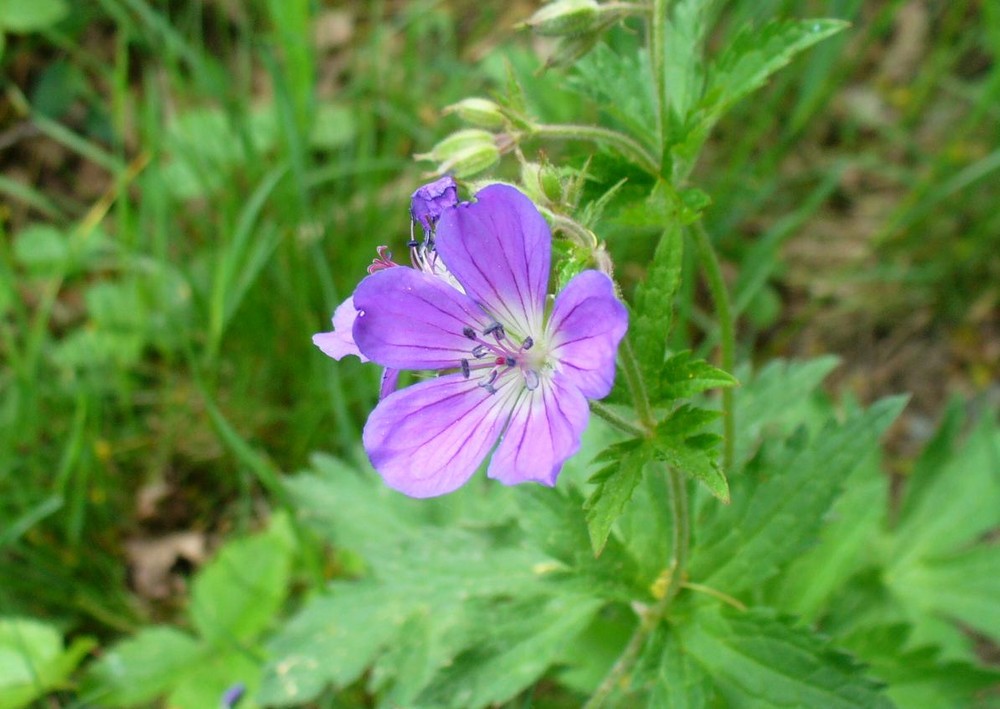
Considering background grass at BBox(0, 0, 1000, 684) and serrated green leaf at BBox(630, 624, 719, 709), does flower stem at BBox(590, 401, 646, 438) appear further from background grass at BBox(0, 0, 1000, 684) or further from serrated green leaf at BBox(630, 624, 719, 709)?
background grass at BBox(0, 0, 1000, 684)

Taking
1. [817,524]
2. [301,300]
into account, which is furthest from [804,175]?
[817,524]

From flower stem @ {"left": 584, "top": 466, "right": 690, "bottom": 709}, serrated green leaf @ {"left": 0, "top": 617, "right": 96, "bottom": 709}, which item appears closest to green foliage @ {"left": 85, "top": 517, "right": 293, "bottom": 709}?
serrated green leaf @ {"left": 0, "top": 617, "right": 96, "bottom": 709}

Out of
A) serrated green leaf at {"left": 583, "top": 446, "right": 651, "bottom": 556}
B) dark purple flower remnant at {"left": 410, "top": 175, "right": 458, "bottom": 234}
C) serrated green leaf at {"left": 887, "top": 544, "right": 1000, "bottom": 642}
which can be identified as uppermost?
dark purple flower remnant at {"left": 410, "top": 175, "right": 458, "bottom": 234}

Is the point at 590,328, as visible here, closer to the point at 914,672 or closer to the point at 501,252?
the point at 501,252

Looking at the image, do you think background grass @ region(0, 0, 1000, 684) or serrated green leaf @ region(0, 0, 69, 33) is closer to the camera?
background grass @ region(0, 0, 1000, 684)

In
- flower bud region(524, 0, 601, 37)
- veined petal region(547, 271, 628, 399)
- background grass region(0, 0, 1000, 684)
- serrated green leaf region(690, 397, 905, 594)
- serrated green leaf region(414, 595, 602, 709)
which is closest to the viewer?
veined petal region(547, 271, 628, 399)

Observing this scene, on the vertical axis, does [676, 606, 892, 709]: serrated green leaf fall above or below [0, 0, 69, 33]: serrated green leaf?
below
